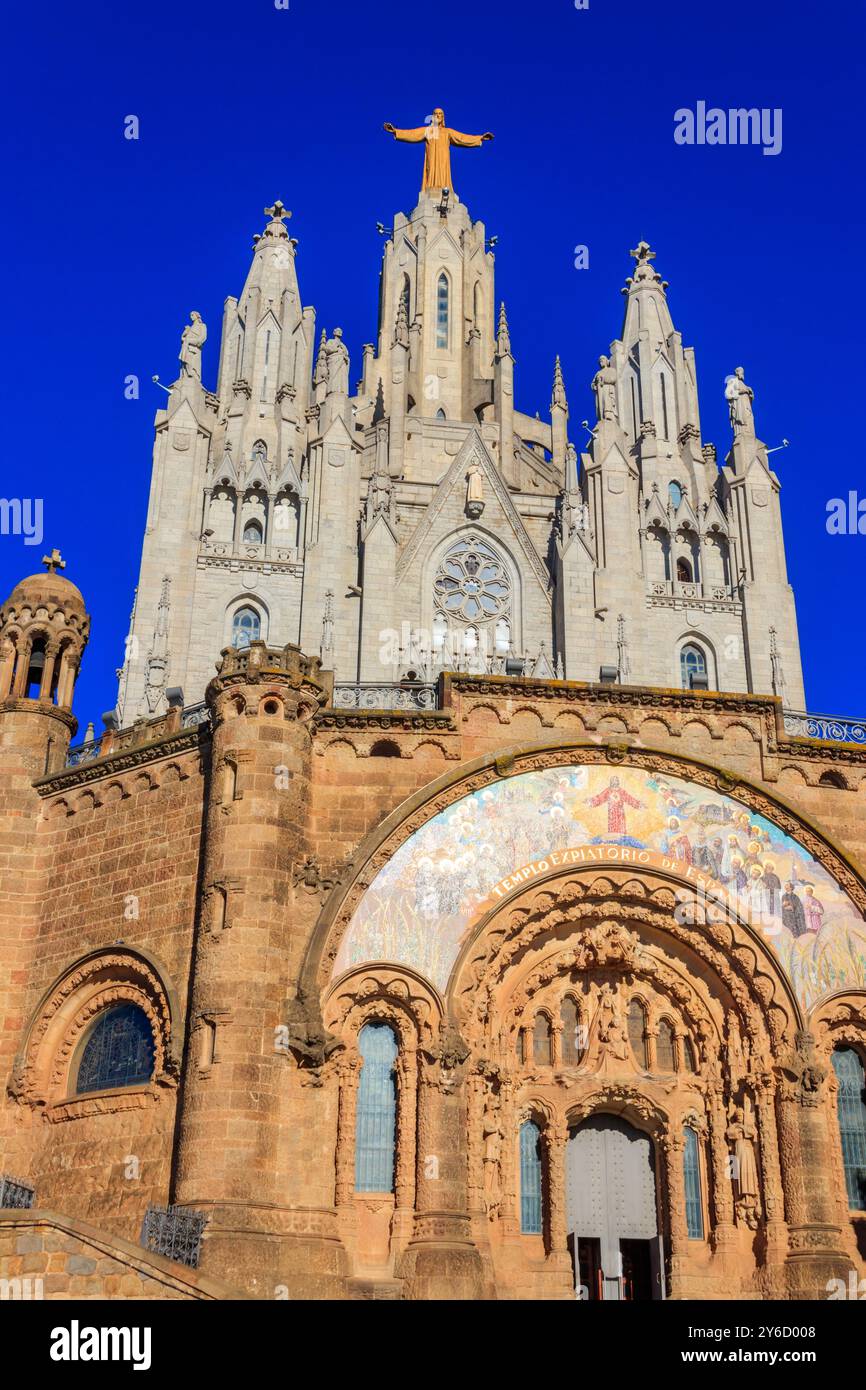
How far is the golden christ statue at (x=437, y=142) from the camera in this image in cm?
6656

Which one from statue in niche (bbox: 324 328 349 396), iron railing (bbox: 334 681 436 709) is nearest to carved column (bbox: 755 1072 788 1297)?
iron railing (bbox: 334 681 436 709)

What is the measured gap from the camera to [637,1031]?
2609 centimetres

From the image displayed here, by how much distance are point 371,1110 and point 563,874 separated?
5.20m

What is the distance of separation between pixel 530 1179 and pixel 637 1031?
3249 mm

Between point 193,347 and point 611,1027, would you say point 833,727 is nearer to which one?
point 611,1027

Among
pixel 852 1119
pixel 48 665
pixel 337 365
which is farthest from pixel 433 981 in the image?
pixel 337 365

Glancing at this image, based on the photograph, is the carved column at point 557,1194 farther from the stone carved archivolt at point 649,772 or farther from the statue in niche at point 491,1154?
the stone carved archivolt at point 649,772

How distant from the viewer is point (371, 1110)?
24.0 meters

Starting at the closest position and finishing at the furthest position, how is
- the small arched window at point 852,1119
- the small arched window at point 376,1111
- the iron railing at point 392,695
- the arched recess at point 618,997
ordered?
the small arched window at point 376,1111 < the arched recess at point 618,997 < the small arched window at point 852,1119 < the iron railing at point 392,695

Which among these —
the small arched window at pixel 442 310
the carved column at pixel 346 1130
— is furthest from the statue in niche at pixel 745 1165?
the small arched window at pixel 442 310

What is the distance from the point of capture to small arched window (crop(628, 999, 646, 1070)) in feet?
84.9

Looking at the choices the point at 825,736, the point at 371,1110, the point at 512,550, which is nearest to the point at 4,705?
the point at 371,1110

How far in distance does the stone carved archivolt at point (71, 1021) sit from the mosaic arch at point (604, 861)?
396cm

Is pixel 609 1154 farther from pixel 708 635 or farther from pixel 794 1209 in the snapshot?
pixel 708 635
